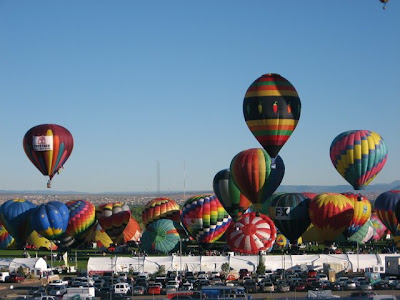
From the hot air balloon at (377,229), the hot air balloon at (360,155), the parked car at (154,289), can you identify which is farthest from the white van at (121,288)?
the hot air balloon at (377,229)

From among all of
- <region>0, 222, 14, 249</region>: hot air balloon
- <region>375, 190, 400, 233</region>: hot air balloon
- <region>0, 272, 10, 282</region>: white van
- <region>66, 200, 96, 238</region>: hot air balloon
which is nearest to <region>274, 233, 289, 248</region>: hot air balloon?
<region>375, 190, 400, 233</region>: hot air balloon

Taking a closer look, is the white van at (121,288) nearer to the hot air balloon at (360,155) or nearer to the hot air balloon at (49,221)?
the hot air balloon at (49,221)

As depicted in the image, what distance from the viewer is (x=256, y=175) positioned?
2377 inches

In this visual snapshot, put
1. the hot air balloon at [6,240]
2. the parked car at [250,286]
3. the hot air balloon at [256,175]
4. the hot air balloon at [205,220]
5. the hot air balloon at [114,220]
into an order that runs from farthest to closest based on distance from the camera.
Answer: the hot air balloon at [6,240] → the hot air balloon at [114,220] → the hot air balloon at [205,220] → the hot air balloon at [256,175] → the parked car at [250,286]

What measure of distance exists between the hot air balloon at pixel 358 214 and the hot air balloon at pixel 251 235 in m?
12.3

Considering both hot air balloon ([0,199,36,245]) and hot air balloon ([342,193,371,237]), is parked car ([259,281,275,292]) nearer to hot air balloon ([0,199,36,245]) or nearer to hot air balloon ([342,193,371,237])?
hot air balloon ([342,193,371,237])

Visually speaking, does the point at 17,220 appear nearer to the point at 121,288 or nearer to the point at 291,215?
the point at 291,215

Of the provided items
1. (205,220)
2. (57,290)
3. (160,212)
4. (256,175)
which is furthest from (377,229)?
(57,290)

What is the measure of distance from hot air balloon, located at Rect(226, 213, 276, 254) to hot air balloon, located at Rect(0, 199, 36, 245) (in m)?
22.5

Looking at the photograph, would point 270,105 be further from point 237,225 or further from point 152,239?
point 152,239

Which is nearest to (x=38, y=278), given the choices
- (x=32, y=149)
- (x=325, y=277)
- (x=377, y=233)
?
(x=32, y=149)

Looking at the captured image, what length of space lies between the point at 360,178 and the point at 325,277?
20.3 metres

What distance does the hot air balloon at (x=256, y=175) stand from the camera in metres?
60.2

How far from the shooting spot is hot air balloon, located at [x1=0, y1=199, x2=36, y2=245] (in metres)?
73.2
